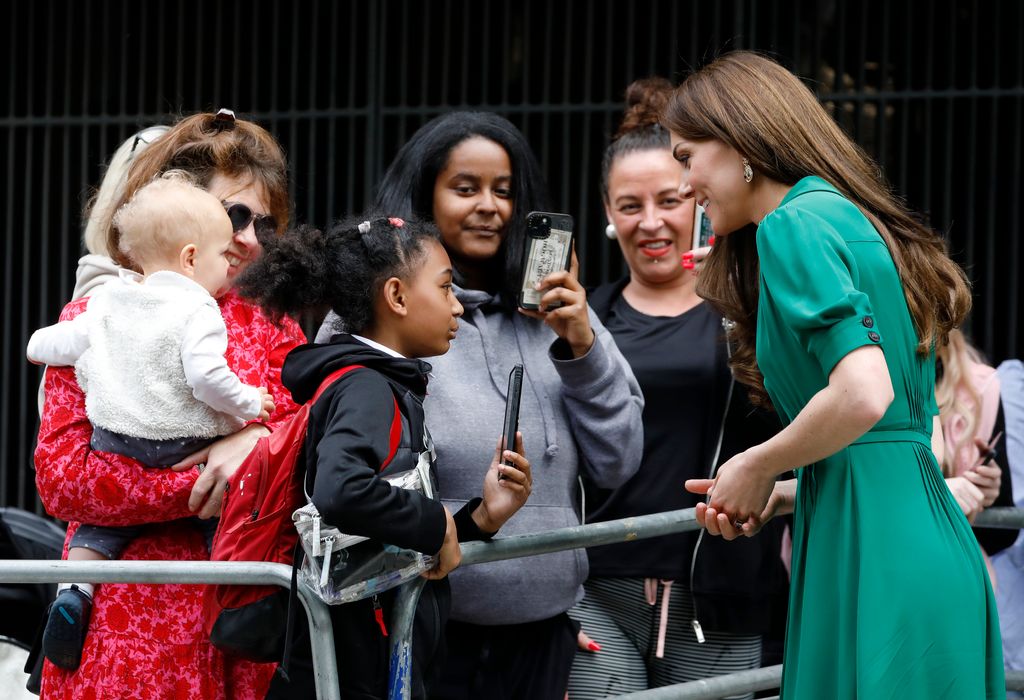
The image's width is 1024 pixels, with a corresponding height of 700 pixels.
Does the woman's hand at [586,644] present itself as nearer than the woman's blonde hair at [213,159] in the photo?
No

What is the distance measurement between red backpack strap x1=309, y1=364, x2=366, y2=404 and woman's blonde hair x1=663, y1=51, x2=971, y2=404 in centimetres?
75

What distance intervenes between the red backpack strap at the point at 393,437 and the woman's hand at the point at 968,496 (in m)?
1.31

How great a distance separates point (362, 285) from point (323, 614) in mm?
712

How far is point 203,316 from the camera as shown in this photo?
280 centimetres

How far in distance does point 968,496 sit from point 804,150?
1.08 meters

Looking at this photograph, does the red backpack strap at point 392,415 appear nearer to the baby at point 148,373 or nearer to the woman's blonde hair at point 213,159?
the baby at point 148,373

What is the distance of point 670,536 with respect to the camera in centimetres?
334

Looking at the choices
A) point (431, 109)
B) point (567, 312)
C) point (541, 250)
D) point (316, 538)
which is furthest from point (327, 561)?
point (431, 109)

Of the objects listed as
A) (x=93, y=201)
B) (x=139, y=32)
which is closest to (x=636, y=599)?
(x=93, y=201)

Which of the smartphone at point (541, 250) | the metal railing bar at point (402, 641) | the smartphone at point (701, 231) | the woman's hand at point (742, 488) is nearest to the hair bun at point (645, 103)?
the smartphone at point (701, 231)

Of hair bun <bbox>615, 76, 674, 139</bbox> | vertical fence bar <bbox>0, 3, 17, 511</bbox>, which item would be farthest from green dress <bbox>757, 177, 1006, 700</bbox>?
vertical fence bar <bbox>0, 3, 17, 511</bbox>

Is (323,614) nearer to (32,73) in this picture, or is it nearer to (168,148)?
(168,148)

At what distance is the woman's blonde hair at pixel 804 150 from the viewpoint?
2.34 meters

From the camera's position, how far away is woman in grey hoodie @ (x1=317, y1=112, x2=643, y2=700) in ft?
9.45
